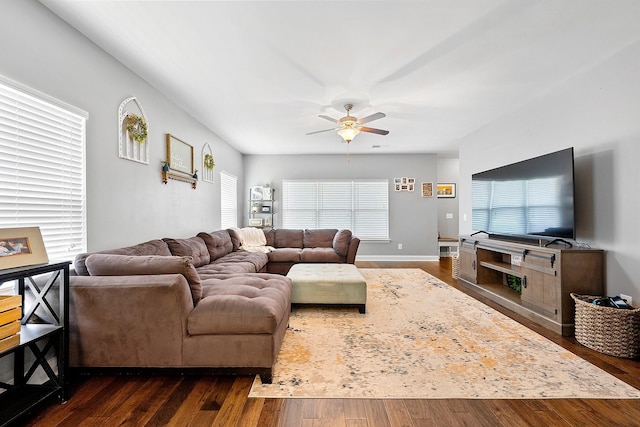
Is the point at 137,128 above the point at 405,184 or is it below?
above

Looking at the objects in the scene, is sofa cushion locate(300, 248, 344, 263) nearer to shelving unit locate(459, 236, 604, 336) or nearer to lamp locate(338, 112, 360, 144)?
lamp locate(338, 112, 360, 144)

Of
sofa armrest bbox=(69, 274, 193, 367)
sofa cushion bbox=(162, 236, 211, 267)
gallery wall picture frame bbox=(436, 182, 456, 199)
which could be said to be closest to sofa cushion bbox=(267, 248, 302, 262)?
sofa cushion bbox=(162, 236, 211, 267)

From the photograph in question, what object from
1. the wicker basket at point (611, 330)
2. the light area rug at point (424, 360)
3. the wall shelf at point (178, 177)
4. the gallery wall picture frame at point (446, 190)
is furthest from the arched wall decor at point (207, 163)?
the gallery wall picture frame at point (446, 190)

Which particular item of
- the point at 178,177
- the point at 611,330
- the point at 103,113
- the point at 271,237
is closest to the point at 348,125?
the point at 178,177

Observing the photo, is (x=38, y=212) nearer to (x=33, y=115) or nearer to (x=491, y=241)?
(x=33, y=115)

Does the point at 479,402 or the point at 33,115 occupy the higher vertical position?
the point at 33,115

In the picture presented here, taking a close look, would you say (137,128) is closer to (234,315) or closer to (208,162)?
(208,162)

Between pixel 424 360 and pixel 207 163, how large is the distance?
14.1 ft

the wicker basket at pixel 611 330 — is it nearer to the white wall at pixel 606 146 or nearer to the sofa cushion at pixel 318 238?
the white wall at pixel 606 146

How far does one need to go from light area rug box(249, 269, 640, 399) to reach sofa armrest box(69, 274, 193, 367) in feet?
2.24

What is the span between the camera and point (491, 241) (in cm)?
400

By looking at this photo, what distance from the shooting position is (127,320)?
1.96 metres

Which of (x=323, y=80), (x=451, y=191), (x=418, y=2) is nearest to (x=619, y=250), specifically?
(x=418, y=2)

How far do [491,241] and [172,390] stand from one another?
3955 millimetres
